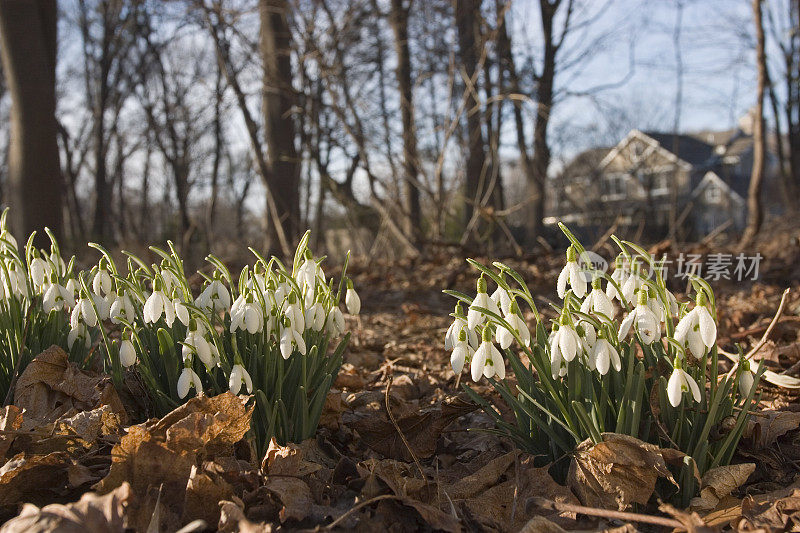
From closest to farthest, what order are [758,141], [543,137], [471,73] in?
1. [758,141]
2. [471,73]
3. [543,137]

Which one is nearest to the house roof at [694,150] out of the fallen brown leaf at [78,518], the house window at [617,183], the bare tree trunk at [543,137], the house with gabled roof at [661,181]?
the house with gabled roof at [661,181]

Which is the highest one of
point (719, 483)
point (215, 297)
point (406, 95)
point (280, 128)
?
point (406, 95)

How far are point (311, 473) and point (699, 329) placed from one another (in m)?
1.03

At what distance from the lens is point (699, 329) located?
5.07 feet

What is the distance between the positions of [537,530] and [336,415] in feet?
3.05

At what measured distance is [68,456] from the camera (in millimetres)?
1697

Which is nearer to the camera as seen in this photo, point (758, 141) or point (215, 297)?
point (215, 297)

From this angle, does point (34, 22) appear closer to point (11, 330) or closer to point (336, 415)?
point (11, 330)

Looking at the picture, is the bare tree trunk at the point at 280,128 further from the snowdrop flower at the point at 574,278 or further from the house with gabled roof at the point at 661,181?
the snowdrop flower at the point at 574,278

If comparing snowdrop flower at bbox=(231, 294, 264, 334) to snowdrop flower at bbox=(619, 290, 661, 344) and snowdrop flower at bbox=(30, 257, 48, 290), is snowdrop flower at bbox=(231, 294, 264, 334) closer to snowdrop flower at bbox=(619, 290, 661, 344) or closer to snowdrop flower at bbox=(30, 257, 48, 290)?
snowdrop flower at bbox=(30, 257, 48, 290)

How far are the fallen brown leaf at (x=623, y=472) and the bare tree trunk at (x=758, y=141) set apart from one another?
241 inches

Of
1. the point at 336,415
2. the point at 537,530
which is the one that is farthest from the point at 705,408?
the point at 336,415

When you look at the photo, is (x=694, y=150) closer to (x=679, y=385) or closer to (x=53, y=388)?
(x=679, y=385)

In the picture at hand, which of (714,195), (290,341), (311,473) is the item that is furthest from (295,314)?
(714,195)
